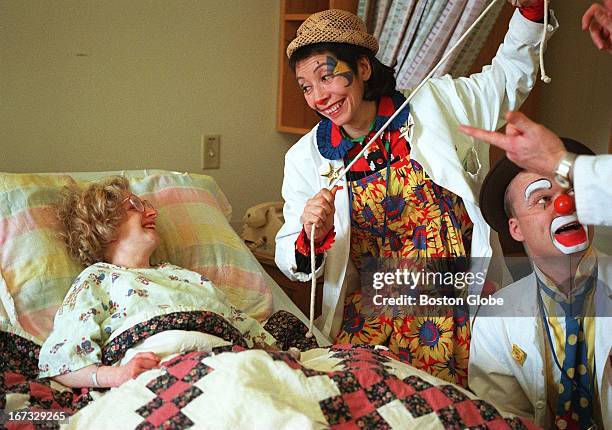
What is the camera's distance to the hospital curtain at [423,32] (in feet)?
7.67

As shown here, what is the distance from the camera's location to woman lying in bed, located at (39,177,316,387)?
1490 millimetres

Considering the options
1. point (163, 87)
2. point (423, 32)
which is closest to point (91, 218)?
point (163, 87)

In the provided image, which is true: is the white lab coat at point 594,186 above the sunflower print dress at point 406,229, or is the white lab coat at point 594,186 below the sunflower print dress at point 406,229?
above

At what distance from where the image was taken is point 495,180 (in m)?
1.54

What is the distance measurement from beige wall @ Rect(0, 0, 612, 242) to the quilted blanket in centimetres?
125

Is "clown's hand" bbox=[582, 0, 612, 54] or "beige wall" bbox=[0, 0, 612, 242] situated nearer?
"clown's hand" bbox=[582, 0, 612, 54]

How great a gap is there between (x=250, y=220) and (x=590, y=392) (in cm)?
138

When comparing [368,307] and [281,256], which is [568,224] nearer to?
[368,307]

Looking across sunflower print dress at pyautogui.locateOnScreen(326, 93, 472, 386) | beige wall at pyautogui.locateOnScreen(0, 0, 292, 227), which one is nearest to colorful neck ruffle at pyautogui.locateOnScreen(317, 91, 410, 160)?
sunflower print dress at pyautogui.locateOnScreen(326, 93, 472, 386)

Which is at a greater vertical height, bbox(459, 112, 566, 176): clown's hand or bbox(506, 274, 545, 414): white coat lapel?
bbox(459, 112, 566, 176): clown's hand

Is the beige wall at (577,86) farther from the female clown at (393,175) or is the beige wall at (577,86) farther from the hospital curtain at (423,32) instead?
the female clown at (393,175)

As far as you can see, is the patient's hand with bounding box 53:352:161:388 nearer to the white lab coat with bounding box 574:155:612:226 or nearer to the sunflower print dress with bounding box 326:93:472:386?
the sunflower print dress with bounding box 326:93:472:386

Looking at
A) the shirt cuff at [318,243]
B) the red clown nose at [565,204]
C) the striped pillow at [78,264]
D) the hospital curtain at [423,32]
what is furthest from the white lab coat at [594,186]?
the hospital curtain at [423,32]

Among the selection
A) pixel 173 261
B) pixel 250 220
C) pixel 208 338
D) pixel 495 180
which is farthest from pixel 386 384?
pixel 250 220
